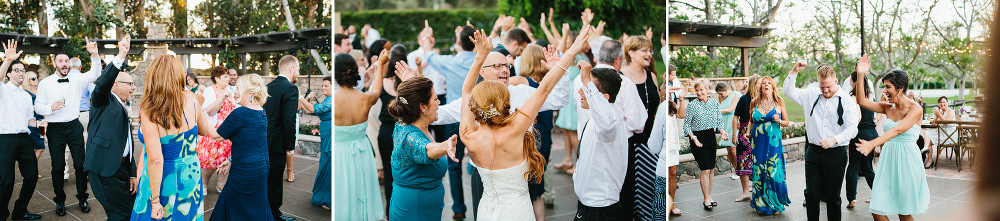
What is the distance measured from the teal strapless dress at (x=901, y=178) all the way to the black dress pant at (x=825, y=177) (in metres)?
0.16

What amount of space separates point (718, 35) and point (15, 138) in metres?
3.84

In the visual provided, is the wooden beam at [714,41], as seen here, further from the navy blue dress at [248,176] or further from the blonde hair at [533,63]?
the navy blue dress at [248,176]

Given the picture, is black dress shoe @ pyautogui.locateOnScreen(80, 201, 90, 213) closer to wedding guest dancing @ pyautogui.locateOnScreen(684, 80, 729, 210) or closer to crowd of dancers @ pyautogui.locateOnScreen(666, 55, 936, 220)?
crowd of dancers @ pyautogui.locateOnScreen(666, 55, 936, 220)

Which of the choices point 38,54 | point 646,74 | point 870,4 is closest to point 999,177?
point 870,4

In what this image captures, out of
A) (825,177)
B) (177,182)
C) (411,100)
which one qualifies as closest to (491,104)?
(411,100)

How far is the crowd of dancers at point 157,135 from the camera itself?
2967 millimetres

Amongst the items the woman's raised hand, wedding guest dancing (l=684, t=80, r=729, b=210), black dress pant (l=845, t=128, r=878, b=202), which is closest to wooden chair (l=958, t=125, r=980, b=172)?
black dress pant (l=845, t=128, r=878, b=202)

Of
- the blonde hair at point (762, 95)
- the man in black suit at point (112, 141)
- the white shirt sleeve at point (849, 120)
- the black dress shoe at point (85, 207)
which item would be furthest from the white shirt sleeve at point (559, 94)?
the black dress shoe at point (85, 207)

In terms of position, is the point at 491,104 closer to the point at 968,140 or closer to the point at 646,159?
the point at 646,159

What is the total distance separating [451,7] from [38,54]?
48.5ft

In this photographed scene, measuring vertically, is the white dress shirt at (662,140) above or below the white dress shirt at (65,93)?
below

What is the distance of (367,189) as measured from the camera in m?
3.72

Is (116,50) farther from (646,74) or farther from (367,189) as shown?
(646,74)

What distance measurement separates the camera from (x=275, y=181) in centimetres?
336
